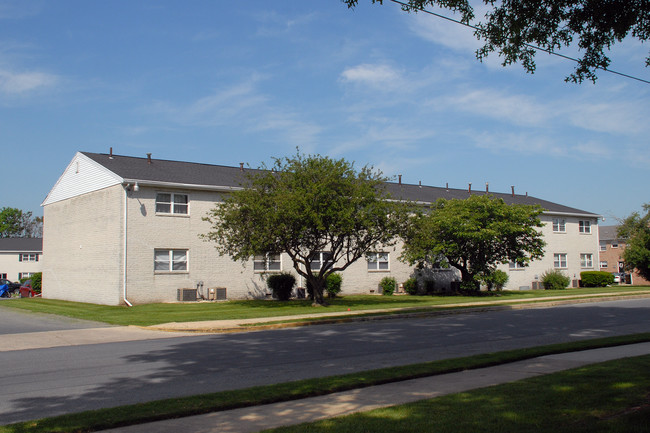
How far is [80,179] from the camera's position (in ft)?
109

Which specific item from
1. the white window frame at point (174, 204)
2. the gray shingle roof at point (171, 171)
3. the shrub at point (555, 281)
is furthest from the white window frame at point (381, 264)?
the shrub at point (555, 281)

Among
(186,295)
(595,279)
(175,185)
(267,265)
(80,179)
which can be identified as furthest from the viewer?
(595,279)

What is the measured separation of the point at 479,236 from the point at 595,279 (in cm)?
1783

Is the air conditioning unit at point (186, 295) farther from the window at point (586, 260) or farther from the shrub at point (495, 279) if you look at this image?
the window at point (586, 260)

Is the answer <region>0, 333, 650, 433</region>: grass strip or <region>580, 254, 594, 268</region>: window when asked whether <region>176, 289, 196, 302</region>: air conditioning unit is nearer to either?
<region>0, 333, 650, 433</region>: grass strip

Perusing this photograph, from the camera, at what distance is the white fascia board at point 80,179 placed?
29.8m

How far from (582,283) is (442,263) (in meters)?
17.0

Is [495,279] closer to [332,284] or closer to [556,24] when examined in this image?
[332,284]

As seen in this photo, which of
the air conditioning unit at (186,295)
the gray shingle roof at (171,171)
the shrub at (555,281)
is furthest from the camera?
the shrub at (555,281)

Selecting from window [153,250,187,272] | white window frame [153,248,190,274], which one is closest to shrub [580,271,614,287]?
white window frame [153,248,190,274]

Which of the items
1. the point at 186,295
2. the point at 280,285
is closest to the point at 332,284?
the point at 280,285

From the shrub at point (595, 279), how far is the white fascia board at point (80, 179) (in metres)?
36.0

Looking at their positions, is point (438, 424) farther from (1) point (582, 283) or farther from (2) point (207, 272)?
(1) point (582, 283)

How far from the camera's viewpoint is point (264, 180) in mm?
24844
